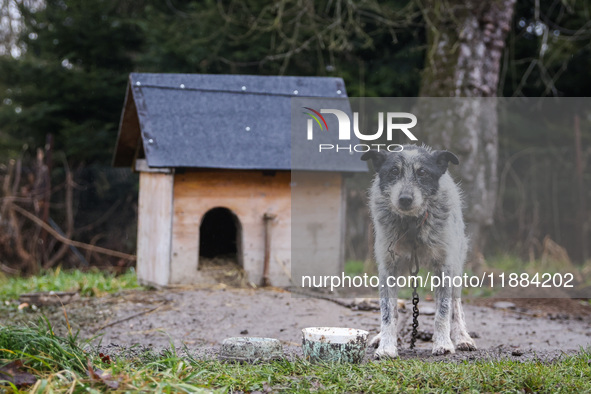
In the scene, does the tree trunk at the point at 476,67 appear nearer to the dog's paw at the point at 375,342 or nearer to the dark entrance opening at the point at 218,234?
the dark entrance opening at the point at 218,234

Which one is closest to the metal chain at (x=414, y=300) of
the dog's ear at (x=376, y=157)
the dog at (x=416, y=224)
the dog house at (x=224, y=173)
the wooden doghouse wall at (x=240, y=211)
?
the dog at (x=416, y=224)

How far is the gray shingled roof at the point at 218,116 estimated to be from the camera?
7.54 m

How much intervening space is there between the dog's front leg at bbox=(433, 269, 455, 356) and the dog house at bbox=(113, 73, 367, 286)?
2273 millimetres

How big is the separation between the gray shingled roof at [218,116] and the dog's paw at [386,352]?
10.2 feet

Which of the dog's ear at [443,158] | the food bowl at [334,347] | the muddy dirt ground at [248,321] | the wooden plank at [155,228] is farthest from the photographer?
the wooden plank at [155,228]

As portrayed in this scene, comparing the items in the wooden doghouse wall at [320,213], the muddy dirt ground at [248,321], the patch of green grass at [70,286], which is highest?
the wooden doghouse wall at [320,213]

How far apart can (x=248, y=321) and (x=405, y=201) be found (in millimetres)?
2214

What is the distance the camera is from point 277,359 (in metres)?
4.58

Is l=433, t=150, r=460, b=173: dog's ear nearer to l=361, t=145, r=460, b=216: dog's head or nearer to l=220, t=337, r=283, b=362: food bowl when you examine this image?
l=361, t=145, r=460, b=216: dog's head

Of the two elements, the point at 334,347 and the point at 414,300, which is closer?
the point at 334,347

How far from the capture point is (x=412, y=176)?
495cm

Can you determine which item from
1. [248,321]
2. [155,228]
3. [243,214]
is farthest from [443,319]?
[155,228]

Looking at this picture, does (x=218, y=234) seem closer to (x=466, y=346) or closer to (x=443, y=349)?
(x=466, y=346)

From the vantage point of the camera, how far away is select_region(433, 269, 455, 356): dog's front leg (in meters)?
4.93
